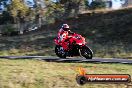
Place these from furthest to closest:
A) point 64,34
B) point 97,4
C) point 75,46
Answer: point 97,4 → point 75,46 → point 64,34

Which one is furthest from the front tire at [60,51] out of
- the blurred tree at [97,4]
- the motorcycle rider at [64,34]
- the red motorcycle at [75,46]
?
the blurred tree at [97,4]

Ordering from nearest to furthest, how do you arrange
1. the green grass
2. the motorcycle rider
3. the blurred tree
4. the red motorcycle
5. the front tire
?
the green grass → the motorcycle rider → the red motorcycle → the front tire → the blurred tree

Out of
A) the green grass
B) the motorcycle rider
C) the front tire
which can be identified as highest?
the motorcycle rider

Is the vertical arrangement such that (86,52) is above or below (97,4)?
below

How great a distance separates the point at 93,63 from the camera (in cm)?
2011

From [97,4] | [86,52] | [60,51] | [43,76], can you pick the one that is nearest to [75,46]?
[86,52]

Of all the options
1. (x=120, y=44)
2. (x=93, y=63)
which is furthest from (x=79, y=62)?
(x=120, y=44)

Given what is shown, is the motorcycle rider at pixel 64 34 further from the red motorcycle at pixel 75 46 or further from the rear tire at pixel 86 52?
the rear tire at pixel 86 52

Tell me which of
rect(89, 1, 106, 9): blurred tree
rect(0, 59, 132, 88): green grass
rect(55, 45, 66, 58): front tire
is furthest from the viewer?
rect(89, 1, 106, 9): blurred tree

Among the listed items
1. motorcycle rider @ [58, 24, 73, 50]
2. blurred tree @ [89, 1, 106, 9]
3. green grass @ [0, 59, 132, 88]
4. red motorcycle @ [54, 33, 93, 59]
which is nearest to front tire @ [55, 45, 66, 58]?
red motorcycle @ [54, 33, 93, 59]

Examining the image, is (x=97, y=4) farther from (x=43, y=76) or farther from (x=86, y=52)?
(x=43, y=76)

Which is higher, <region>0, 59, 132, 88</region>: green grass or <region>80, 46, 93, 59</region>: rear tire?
<region>80, 46, 93, 59</region>: rear tire

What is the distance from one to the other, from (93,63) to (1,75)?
609cm

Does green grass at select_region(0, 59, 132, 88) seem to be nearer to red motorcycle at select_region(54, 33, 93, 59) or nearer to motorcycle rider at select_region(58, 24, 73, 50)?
red motorcycle at select_region(54, 33, 93, 59)
